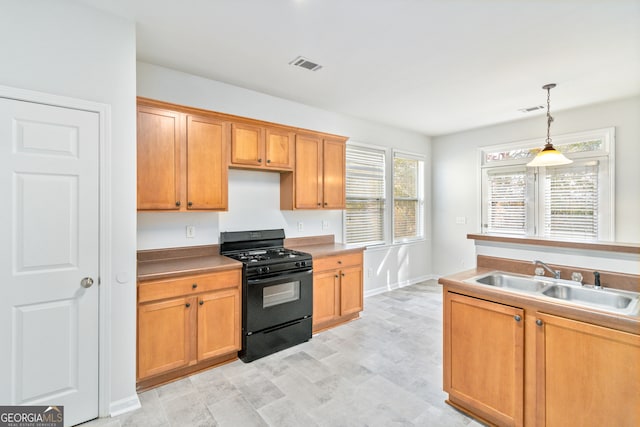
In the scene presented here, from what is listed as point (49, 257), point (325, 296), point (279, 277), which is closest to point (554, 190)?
point (325, 296)

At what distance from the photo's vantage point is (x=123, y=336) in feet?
7.13

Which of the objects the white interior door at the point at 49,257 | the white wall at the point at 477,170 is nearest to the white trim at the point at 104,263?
the white interior door at the point at 49,257

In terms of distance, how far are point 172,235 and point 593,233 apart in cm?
534

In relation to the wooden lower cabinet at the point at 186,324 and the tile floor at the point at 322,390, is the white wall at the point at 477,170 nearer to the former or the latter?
the tile floor at the point at 322,390

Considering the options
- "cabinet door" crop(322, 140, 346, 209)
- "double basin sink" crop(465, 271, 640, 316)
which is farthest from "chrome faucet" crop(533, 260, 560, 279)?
"cabinet door" crop(322, 140, 346, 209)

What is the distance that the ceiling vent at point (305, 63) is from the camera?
9.20 ft

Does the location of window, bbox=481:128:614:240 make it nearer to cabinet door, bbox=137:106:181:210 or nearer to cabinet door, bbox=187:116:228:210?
cabinet door, bbox=187:116:228:210

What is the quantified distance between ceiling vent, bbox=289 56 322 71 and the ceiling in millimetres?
56

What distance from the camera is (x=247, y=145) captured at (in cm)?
320

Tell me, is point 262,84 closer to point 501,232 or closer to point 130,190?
point 130,190

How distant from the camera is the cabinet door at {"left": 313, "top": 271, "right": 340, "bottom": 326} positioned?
11.3ft

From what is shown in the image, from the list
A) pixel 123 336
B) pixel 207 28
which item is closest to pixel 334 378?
pixel 123 336

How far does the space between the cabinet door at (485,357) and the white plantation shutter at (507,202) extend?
3491mm

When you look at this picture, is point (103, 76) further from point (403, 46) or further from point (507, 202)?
point (507, 202)
